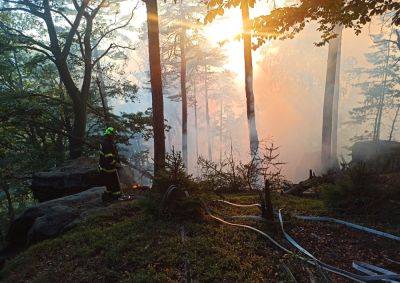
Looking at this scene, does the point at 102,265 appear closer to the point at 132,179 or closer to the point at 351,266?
the point at 351,266

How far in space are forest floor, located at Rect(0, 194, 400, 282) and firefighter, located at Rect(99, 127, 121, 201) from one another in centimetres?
176

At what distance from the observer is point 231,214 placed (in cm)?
731

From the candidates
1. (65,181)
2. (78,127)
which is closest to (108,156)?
(65,181)

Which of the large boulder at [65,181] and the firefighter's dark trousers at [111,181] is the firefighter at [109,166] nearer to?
the firefighter's dark trousers at [111,181]

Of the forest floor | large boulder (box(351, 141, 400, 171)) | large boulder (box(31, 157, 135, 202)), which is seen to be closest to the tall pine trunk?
large boulder (box(351, 141, 400, 171))

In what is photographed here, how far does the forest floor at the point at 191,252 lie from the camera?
486 cm

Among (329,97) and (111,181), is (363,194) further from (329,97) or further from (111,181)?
(329,97)

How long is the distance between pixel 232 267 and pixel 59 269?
294 cm

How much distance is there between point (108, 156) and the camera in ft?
30.2

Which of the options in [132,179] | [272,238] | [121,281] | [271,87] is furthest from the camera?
[271,87]

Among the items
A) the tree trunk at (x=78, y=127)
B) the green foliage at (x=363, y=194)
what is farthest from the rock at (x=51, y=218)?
the tree trunk at (x=78, y=127)

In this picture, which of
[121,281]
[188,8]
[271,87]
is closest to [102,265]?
[121,281]

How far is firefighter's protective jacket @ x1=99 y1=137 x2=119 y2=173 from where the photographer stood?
357 inches

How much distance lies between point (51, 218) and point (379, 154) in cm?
1643
